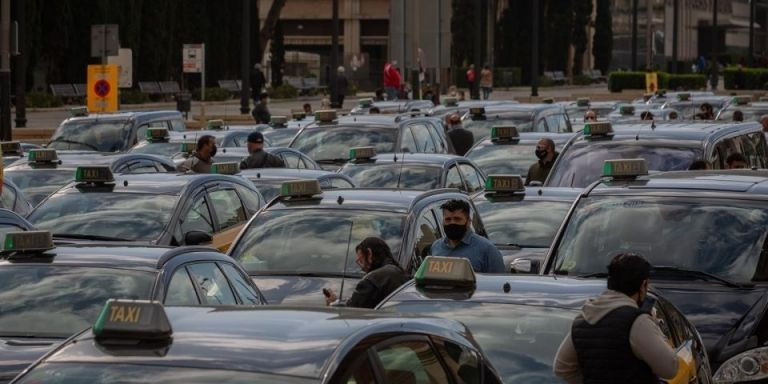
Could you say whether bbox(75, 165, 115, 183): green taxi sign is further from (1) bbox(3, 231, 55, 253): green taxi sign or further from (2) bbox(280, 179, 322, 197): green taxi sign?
(1) bbox(3, 231, 55, 253): green taxi sign

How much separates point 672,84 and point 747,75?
3164 mm

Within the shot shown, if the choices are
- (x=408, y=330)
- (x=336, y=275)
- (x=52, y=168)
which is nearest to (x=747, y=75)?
(x=52, y=168)

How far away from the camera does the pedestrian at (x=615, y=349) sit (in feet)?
25.0

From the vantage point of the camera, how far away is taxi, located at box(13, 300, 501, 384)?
5484mm

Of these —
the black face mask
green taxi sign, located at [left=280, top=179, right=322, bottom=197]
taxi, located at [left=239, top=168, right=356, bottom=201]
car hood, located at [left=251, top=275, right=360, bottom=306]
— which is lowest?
car hood, located at [left=251, top=275, right=360, bottom=306]

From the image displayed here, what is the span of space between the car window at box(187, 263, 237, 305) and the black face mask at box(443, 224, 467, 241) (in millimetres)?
2128

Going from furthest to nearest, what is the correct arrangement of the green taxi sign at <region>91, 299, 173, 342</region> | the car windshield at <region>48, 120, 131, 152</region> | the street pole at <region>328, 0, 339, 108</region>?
the street pole at <region>328, 0, 339, 108</region> < the car windshield at <region>48, 120, 131, 152</region> < the green taxi sign at <region>91, 299, 173, 342</region>

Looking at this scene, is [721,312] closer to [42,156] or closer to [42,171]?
[42,171]

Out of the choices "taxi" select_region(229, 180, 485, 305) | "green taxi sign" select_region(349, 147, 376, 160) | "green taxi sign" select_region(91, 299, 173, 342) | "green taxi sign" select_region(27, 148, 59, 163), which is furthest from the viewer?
"green taxi sign" select_region(349, 147, 376, 160)

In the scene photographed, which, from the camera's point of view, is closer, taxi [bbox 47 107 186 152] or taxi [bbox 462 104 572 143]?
taxi [bbox 47 107 186 152]

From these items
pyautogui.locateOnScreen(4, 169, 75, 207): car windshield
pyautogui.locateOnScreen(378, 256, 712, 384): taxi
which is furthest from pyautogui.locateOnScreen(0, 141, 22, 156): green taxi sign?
pyautogui.locateOnScreen(378, 256, 712, 384): taxi

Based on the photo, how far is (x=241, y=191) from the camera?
16.2 meters

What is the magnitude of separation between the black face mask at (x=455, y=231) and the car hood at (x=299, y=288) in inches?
31.4

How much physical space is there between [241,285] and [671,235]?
105 inches
